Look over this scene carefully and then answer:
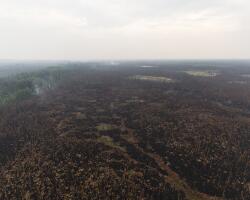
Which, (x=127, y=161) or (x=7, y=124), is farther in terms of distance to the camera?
(x=7, y=124)

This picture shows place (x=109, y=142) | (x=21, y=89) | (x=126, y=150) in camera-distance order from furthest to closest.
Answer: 1. (x=21, y=89)
2. (x=109, y=142)
3. (x=126, y=150)

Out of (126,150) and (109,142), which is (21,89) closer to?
(109,142)

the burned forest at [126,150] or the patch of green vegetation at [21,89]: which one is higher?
the patch of green vegetation at [21,89]

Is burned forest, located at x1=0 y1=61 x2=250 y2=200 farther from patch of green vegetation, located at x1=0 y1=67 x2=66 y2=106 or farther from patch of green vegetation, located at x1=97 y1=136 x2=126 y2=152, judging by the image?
patch of green vegetation, located at x1=0 y1=67 x2=66 y2=106

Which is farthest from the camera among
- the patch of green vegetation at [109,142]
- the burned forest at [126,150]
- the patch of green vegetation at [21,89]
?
the patch of green vegetation at [21,89]

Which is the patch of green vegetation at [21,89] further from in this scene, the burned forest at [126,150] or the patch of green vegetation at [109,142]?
the patch of green vegetation at [109,142]

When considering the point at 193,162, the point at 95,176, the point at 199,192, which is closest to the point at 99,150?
the point at 95,176

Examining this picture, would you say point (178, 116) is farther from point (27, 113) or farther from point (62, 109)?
point (27, 113)

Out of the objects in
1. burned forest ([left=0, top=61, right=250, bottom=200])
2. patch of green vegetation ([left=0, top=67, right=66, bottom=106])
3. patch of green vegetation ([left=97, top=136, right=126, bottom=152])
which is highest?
patch of green vegetation ([left=0, top=67, right=66, bottom=106])

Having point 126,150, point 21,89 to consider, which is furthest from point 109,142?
point 21,89

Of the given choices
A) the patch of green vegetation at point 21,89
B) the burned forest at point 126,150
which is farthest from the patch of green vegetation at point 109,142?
the patch of green vegetation at point 21,89

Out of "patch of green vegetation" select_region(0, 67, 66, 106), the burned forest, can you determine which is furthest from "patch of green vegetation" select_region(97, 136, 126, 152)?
"patch of green vegetation" select_region(0, 67, 66, 106)
